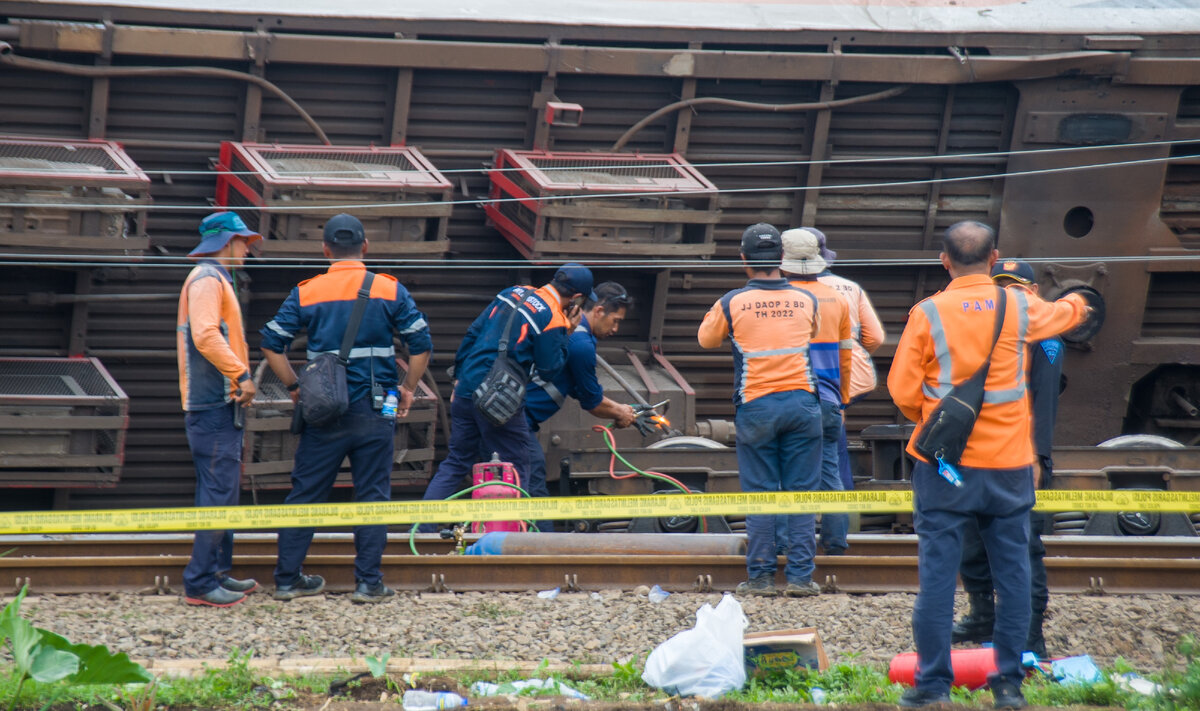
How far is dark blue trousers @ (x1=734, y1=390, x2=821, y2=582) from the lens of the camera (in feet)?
19.5

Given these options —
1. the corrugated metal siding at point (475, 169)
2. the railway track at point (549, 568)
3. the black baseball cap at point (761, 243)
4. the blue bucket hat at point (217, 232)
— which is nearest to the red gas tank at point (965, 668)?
the railway track at point (549, 568)

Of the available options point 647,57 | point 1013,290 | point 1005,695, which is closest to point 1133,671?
point 1005,695

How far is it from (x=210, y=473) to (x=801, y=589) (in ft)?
9.97

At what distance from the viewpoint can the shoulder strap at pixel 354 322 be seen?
5.75 m

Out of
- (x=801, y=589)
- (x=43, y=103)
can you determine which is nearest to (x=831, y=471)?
(x=801, y=589)

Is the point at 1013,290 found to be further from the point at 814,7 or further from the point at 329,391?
the point at 814,7

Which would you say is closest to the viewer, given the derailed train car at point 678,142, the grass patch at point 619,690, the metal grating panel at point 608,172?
the grass patch at point 619,690

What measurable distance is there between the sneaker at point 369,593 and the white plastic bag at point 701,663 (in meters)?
1.85

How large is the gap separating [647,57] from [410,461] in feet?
10.8

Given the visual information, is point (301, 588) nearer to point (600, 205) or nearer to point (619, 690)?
point (619, 690)

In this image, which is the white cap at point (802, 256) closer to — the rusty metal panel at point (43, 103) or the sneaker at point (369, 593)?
the sneaker at point (369, 593)

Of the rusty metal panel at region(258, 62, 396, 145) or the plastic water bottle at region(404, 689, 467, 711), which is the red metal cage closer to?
the rusty metal panel at region(258, 62, 396, 145)

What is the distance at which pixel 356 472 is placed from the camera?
5.93 meters

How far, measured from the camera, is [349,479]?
778cm
